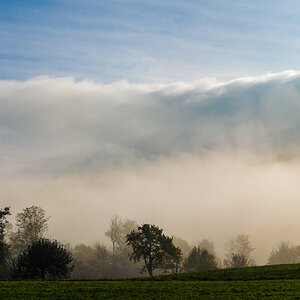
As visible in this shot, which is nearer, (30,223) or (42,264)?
(42,264)

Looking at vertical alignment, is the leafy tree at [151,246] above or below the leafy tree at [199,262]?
above

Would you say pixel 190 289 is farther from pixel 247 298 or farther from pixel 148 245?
pixel 148 245

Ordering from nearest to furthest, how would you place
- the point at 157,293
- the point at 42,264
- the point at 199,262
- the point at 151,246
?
1. the point at 157,293
2. the point at 42,264
3. the point at 151,246
4. the point at 199,262

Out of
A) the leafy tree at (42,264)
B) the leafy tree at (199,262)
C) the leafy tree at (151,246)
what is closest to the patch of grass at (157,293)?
the leafy tree at (42,264)

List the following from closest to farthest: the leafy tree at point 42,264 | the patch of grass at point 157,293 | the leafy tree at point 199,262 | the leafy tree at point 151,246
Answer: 1. the patch of grass at point 157,293
2. the leafy tree at point 42,264
3. the leafy tree at point 151,246
4. the leafy tree at point 199,262

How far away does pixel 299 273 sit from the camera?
82.2 meters

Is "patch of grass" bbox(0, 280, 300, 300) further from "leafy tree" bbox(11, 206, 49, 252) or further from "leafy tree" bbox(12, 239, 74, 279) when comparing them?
"leafy tree" bbox(11, 206, 49, 252)

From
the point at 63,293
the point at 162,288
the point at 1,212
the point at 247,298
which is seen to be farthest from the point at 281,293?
the point at 1,212

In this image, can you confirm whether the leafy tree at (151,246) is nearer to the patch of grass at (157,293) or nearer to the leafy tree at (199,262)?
the leafy tree at (199,262)

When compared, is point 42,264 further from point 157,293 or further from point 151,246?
point 157,293

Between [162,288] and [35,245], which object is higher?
[35,245]

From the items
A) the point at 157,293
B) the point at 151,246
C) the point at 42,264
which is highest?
the point at 151,246

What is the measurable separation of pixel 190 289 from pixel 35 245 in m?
60.6

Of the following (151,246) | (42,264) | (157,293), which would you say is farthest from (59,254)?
(157,293)
